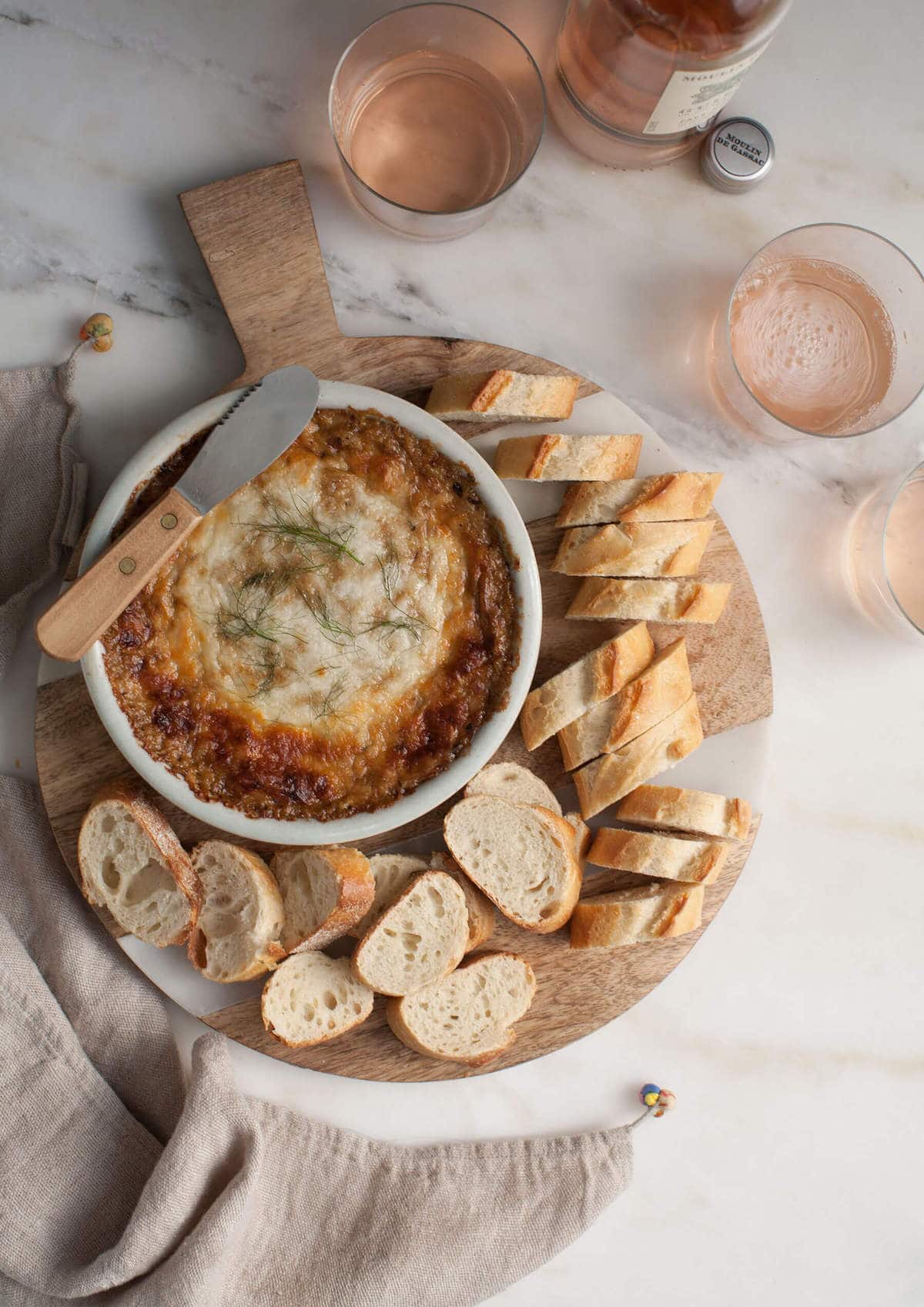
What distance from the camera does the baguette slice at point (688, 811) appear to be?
264cm

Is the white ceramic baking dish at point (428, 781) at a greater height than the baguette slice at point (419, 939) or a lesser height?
greater

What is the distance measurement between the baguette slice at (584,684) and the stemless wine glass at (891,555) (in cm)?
78

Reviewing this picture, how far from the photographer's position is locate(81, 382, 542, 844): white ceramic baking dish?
240 centimetres

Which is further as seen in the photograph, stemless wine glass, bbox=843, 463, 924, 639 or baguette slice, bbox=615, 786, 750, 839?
stemless wine glass, bbox=843, 463, 924, 639

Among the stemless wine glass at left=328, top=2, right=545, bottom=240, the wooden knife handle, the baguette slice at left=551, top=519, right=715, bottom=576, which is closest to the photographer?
the wooden knife handle

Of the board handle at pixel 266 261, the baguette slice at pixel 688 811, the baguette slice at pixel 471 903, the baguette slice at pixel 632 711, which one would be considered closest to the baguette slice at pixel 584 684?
the baguette slice at pixel 632 711

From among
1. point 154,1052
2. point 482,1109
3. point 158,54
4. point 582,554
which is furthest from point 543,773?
point 158,54

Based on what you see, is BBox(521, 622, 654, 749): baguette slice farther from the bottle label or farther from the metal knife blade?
the bottle label

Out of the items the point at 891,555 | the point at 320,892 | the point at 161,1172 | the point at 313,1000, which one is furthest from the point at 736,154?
the point at 161,1172

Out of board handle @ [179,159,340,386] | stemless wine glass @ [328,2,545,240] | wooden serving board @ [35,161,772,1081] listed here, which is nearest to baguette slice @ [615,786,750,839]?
wooden serving board @ [35,161,772,1081]

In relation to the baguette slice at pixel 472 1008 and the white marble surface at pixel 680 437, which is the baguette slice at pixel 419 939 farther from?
the white marble surface at pixel 680 437

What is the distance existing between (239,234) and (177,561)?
902 mm

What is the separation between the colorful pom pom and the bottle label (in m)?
2.60

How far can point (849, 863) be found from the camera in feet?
9.91
